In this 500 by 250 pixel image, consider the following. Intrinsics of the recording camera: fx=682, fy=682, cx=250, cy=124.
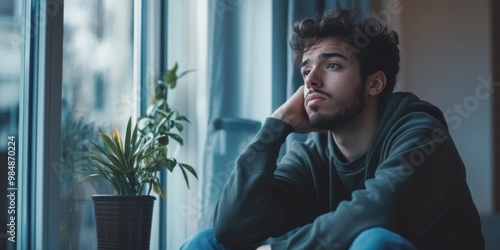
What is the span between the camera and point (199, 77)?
3.15 m

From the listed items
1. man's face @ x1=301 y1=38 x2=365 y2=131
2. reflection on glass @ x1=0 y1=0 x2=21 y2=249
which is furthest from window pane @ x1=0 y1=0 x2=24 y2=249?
man's face @ x1=301 y1=38 x2=365 y2=131

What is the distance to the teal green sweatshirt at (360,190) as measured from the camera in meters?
1.65

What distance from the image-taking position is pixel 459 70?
296cm

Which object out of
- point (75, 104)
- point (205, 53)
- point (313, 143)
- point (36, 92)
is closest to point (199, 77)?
point (205, 53)

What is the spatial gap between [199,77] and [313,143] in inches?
42.0

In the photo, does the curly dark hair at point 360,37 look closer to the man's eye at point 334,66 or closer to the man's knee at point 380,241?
the man's eye at point 334,66

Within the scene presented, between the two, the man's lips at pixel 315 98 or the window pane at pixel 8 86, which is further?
the window pane at pixel 8 86

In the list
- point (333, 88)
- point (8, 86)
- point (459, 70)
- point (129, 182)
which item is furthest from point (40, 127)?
point (459, 70)

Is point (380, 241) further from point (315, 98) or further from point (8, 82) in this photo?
point (8, 82)

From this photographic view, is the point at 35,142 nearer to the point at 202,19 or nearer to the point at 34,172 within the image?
the point at 34,172

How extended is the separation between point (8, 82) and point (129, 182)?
58cm

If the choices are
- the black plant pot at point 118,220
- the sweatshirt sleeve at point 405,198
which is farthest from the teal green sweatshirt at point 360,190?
the black plant pot at point 118,220

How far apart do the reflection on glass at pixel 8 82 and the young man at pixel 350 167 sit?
90cm

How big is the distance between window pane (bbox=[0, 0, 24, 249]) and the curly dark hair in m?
1.00
